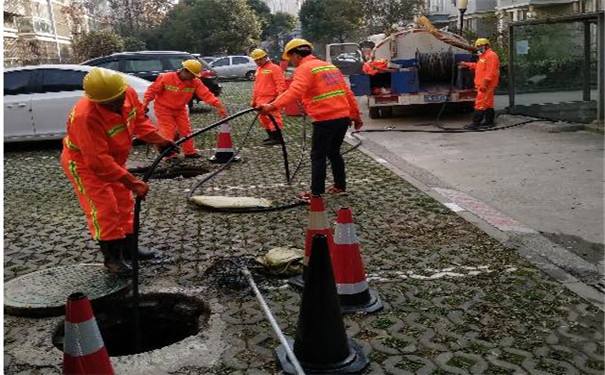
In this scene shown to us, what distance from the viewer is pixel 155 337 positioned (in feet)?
13.8

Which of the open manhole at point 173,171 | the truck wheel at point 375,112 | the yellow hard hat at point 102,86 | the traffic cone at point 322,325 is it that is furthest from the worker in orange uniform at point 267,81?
the traffic cone at point 322,325

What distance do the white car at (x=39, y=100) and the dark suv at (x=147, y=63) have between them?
15.9ft

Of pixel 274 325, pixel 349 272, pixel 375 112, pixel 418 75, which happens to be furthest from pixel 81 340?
pixel 375 112

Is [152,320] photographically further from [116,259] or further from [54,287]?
[54,287]

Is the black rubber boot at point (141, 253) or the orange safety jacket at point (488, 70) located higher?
the orange safety jacket at point (488, 70)

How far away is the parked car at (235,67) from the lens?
34.2m

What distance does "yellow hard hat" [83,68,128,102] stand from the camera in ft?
13.6

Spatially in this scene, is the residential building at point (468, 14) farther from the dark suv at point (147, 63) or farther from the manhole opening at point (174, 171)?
the manhole opening at point (174, 171)

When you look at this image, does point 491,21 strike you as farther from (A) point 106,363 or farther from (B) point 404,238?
(A) point 106,363

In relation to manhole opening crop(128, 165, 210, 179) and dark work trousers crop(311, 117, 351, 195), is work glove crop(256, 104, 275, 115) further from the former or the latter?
manhole opening crop(128, 165, 210, 179)

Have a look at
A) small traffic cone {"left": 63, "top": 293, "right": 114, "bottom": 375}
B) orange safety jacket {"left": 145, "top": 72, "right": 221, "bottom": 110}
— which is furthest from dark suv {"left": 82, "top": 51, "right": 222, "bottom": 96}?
small traffic cone {"left": 63, "top": 293, "right": 114, "bottom": 375}

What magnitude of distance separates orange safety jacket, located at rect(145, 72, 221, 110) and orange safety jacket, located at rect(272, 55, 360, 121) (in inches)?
103

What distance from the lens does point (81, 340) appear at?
8.73 feet

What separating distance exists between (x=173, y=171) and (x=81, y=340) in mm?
6102
